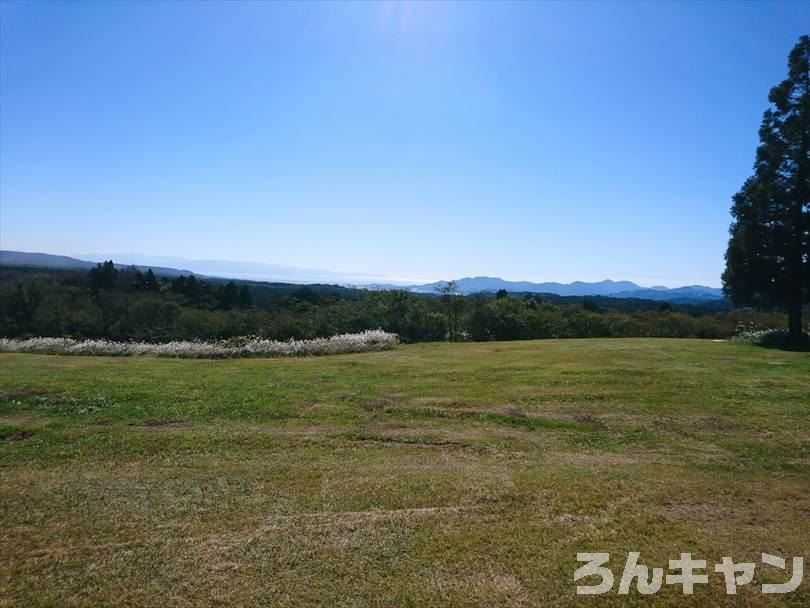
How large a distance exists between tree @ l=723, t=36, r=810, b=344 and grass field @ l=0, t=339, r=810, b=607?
29.4 ft

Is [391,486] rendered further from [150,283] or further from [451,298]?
[150,283]

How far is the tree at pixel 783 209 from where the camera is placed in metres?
18.7

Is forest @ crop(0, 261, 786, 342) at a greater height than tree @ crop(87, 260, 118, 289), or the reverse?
tree @ crop(87, 260, 118, 289)

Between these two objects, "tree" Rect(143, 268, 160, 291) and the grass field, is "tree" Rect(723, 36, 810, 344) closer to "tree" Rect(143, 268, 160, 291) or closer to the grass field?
the grass field

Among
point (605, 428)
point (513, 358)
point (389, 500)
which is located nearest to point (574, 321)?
point (513, 358)

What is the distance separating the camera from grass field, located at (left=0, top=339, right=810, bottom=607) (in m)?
4.41

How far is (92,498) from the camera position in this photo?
6.09m

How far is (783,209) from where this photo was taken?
62.4ft

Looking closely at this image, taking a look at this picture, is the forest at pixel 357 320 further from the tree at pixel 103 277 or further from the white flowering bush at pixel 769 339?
the tree at pixel 103 277

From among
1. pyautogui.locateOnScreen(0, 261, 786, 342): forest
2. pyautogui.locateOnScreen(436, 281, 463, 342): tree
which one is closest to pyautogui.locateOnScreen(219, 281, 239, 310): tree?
pyautogui.locateOnScreen(0, 261, 786, 342): forest

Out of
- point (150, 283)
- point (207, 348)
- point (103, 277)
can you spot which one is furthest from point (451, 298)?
point (103, 277)

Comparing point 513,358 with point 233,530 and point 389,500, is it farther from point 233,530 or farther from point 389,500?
point 233,530

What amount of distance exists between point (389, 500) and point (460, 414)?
4189 millimetres

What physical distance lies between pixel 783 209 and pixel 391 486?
21131 millimetres
